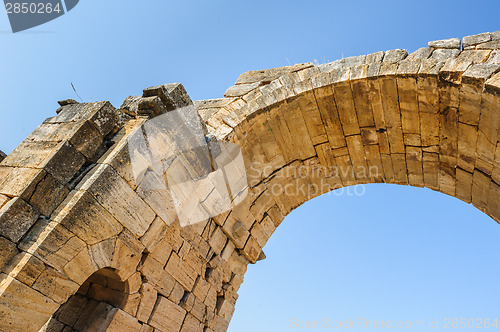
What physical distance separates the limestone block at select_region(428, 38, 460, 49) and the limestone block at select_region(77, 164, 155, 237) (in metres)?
4.25

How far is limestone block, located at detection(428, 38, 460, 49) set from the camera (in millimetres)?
4629

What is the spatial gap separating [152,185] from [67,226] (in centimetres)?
104

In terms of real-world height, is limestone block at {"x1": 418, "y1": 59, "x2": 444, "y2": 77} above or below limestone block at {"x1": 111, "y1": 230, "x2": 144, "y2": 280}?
above

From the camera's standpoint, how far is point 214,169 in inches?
191

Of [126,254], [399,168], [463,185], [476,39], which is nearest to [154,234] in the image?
[126,254]

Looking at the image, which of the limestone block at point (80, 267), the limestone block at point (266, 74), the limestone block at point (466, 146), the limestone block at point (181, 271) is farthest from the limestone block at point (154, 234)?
the limestone block at point (466, 146)

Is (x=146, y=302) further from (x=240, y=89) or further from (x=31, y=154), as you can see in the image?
(x=240, y=89)

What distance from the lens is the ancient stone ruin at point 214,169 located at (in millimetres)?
3283

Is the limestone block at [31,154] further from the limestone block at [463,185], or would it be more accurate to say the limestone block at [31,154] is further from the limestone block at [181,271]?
the limestone block at [463,185]

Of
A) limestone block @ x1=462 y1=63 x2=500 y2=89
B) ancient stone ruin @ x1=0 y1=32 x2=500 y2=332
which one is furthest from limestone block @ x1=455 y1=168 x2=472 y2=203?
limestone block @ x1=462 y1=63 x2=500 y2=89

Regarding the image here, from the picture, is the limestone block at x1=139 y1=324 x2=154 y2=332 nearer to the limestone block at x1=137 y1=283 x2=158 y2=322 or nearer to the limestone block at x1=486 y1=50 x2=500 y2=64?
the limestone block at x1=137 y1=283 x2=158 y2=322

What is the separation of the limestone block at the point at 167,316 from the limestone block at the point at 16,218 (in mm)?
1852

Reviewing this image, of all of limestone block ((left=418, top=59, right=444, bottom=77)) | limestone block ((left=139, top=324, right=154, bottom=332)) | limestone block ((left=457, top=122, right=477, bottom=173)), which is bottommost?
limestone block ((left=139, top=324, right=154, bottom=332))

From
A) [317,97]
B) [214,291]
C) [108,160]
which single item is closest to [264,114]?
[317,97]
